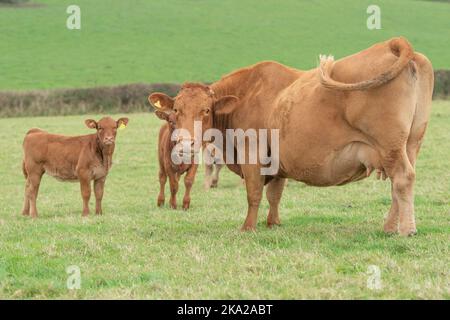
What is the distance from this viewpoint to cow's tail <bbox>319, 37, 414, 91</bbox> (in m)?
7.71

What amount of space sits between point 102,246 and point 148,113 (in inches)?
1173

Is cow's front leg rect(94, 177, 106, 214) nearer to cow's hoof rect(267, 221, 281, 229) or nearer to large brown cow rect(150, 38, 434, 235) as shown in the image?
large brown cow rect(150, 38, 434, 235)

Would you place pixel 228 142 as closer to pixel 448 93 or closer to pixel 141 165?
pixel 141 165

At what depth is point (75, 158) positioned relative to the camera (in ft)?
42.4

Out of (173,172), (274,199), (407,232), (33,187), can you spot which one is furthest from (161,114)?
(33,187)

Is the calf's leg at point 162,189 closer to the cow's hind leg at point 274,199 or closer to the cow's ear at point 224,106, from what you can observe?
the cow's hind leg at point 274,199

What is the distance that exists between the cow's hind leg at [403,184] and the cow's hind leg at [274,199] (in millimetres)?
1994

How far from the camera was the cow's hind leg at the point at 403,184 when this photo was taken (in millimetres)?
7848

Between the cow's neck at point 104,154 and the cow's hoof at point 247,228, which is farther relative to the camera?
the cow's neck at point 104,154

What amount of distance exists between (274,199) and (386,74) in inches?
103

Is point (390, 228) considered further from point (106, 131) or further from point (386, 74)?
point (106, 131)

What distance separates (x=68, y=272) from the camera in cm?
674

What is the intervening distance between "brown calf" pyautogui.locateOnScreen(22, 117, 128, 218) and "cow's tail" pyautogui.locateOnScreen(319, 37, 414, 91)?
5.52 metres

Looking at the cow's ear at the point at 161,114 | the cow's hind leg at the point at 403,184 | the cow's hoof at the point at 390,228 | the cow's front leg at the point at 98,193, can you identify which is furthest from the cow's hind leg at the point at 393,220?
the cow's front leg at the point at 98,193
